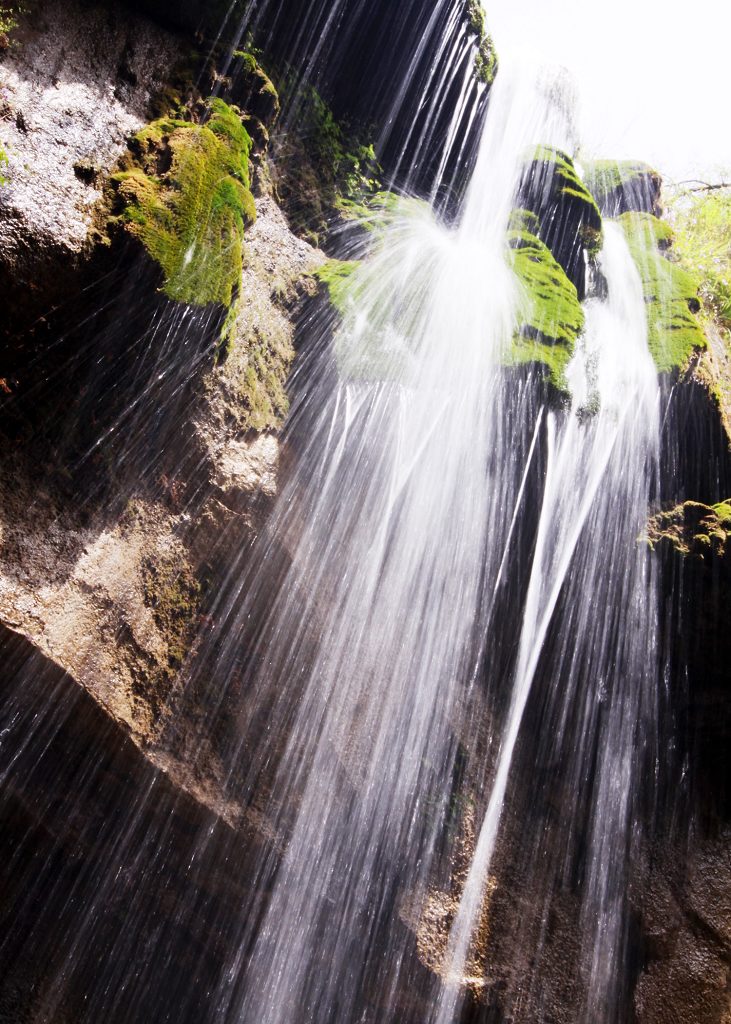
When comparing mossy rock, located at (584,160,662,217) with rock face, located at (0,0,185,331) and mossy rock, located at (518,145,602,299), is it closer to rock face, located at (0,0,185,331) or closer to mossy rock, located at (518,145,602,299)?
mossy rock, located at (518,145,602,299)

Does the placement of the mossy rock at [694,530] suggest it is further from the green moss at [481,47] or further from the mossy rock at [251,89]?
the green moss at [481,47]

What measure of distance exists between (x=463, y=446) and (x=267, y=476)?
1956mm

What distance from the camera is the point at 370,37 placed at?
275 inches

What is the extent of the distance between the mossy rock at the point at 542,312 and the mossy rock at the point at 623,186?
4.14 meters

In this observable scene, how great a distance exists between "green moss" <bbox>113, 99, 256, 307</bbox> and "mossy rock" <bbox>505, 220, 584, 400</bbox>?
2.88 metres

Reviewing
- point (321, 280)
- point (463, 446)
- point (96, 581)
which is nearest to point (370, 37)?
point (321, 280)

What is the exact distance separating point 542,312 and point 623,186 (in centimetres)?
698

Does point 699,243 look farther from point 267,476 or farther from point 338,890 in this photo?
point 338,890

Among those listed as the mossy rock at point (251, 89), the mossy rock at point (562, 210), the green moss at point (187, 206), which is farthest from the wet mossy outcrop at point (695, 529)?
the mossy rock at point (251, 89)

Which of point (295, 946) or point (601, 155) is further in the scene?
point (601, 155)

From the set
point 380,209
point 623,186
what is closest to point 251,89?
→ point 380,209

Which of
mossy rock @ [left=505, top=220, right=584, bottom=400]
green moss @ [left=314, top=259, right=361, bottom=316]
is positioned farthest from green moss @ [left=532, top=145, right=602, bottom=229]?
green moss @ [left=314, top=259, right=361, bottom=316]

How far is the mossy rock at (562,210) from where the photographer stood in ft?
27.4

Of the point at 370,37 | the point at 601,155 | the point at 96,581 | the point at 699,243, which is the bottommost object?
the point at 96,581
